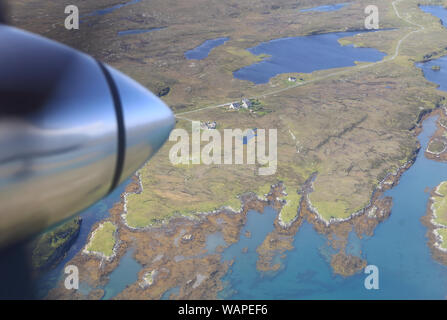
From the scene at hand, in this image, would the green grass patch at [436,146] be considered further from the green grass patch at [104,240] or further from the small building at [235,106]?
the green grass patch at [104,240]

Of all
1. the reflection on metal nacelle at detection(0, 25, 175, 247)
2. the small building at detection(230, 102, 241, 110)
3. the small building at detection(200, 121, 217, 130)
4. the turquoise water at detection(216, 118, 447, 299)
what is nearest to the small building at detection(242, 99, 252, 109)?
the small building at detection(230, 102, 241, 110)

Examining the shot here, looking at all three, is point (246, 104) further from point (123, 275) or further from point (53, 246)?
point (53, 246)

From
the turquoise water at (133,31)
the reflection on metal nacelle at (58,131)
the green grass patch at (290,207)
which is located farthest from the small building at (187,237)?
the turquoise water at (133,31)

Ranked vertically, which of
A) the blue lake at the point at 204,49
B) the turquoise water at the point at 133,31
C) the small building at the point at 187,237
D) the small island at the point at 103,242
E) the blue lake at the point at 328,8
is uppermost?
the small island at the point at 103,242

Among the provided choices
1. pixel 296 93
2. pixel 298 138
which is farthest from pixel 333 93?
pixel 298 138

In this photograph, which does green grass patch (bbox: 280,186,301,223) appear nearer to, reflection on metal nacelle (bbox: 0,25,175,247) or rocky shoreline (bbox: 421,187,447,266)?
rocky shoreline (bbox: 421,187,447,266)

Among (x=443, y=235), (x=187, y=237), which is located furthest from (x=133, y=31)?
(x=443, y=235)

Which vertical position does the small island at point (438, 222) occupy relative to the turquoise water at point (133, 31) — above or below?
below
